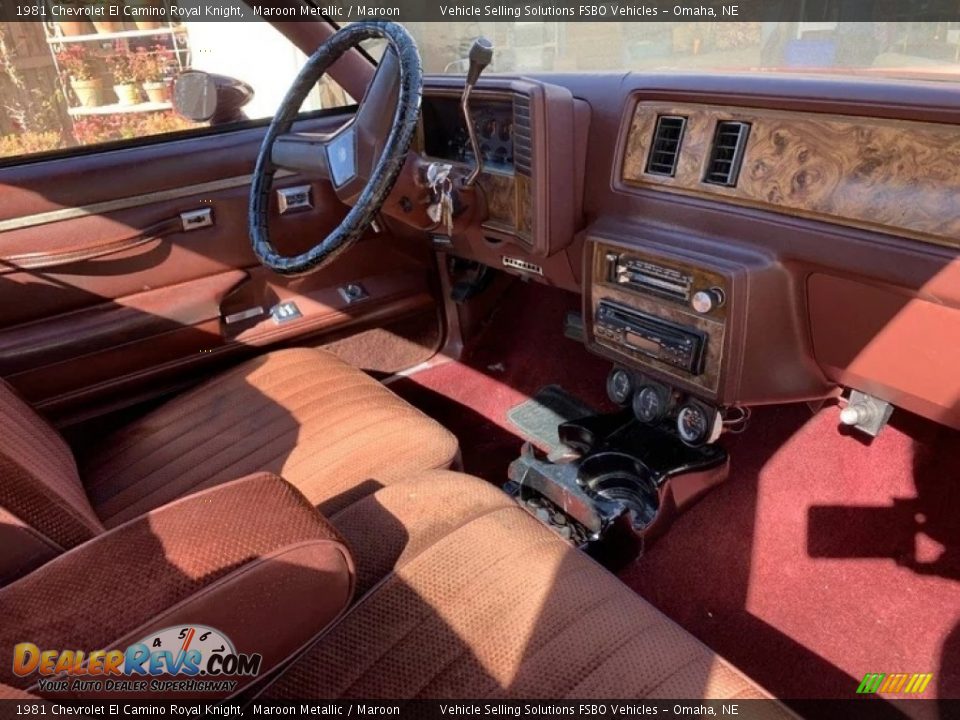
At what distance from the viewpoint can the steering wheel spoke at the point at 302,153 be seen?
1629mm

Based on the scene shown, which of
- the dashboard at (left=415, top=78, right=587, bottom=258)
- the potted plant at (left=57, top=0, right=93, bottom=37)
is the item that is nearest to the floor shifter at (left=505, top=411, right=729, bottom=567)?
the dashboard at (left=415, top=78, right=587, bottom=258)

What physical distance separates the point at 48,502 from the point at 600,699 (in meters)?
0.72

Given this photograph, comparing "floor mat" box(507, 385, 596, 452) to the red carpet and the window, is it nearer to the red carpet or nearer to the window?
the red carpet

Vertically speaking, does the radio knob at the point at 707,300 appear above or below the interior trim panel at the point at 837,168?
below

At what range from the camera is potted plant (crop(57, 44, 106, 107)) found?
1.98 m

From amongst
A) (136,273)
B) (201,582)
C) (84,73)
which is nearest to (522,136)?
(136,273)

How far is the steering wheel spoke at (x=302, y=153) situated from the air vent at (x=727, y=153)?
77 centimetres

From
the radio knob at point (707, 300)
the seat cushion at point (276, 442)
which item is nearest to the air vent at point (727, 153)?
the radio knob at point (707, 300)

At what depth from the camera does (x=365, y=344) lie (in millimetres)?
2363

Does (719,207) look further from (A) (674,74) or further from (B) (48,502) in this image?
(B) (48,502)

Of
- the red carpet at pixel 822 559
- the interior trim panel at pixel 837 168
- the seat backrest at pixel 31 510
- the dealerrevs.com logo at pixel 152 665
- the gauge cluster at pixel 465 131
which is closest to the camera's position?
the dealerrevs.com logo at pixel 152 665

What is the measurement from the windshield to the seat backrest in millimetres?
1133

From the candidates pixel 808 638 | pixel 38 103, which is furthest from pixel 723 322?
pixel 38 103

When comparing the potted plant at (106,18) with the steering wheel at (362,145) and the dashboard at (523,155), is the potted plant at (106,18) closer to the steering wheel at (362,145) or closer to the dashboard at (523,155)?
Answer: the steering wheel at (362,145)
